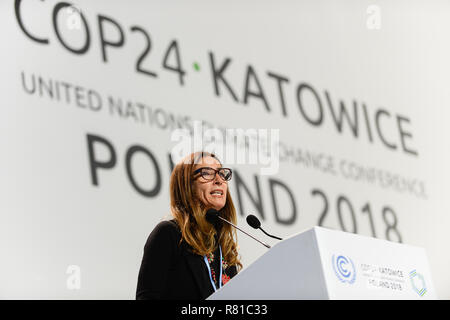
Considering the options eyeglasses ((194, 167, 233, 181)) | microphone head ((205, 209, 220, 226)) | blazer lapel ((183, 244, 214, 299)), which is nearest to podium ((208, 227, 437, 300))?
blazer lapel ((183, 244, 214, 299))

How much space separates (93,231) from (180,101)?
870 mm

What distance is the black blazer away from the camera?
195cm

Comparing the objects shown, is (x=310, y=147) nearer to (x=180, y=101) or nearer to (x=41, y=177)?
(x=180, y=101)

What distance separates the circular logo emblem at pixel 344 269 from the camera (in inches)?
54.6

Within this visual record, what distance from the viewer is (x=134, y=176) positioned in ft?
11.3

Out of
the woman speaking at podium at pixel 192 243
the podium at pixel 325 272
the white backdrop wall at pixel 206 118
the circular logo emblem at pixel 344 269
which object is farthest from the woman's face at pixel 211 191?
the white backdrop wall at pixel 206 118

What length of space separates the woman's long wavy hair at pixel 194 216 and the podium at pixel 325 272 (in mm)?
548

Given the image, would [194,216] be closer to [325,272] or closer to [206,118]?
[325,272]

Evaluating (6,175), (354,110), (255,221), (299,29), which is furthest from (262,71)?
(255,221)

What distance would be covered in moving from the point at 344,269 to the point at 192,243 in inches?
27.2

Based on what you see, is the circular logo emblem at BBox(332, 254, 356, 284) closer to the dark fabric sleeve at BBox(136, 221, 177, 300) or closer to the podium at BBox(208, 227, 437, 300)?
the podium at BBox(208, 227, 437, 300)

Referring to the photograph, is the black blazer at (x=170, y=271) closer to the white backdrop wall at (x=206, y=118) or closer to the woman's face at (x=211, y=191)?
the woman's face at (x=211, y=191)

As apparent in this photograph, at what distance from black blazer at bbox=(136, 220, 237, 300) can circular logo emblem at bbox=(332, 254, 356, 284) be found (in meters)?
0.63

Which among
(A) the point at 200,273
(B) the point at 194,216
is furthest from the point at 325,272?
(B) the point at 194,216
